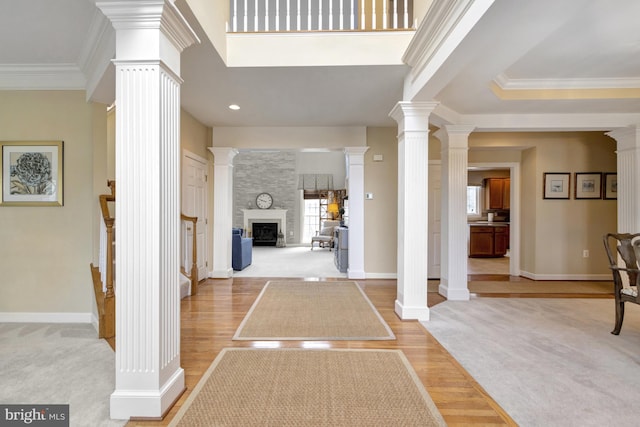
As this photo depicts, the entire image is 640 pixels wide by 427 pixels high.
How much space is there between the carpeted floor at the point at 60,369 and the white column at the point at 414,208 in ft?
8.34

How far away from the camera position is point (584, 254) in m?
5.13

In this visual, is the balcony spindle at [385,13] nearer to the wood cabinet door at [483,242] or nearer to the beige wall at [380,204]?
the beige wall at [380,204]

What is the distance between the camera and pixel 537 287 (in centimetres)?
468

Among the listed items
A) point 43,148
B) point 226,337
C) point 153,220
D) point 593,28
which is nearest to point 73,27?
point 43,148

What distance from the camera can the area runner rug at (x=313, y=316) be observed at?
9.15 feet

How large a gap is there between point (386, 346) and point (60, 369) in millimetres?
2422

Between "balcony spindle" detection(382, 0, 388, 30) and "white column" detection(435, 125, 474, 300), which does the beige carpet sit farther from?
"balcony spindle" detection(382, 0, 388, 30)

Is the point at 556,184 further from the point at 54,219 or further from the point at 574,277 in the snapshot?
the point at 54,219

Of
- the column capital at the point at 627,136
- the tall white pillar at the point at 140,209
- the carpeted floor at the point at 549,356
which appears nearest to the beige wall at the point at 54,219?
the tall white pillar at the point at 140,209

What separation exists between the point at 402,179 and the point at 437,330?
5.00 ft

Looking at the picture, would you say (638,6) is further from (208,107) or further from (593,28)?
(208,107)

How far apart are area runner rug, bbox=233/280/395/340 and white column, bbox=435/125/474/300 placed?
1.20m

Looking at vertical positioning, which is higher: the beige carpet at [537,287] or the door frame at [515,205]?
the door frame at [515,205]

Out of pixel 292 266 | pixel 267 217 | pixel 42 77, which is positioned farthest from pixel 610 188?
pixel 267 217
